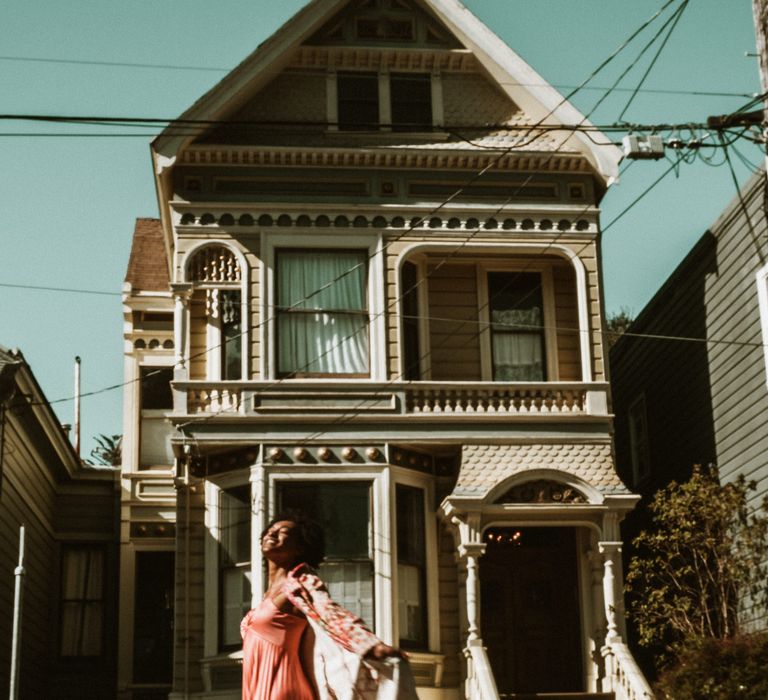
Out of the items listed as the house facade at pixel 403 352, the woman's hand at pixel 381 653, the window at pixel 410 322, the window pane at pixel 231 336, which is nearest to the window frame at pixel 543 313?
the house facade at pixel 403 352

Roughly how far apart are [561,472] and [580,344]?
2093mm

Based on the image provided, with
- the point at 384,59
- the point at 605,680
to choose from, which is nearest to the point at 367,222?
the point at 384,59

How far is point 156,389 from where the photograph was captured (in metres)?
24.7

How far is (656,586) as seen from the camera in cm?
2173

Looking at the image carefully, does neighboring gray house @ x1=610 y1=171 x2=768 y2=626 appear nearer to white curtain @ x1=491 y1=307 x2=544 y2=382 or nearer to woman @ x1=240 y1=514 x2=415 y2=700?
white curtain @ x1=491 y1=307 x2=544 y2=382

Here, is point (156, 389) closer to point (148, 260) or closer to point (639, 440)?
point (148, 260)

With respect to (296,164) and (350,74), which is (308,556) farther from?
(350,74)

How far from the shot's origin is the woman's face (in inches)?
290

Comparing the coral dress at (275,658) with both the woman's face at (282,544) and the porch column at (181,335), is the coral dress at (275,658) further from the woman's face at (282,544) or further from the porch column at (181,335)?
the porch column at (181,335)

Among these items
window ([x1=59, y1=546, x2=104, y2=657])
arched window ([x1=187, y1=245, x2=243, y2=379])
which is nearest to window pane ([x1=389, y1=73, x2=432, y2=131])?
arched window ([x1=187, y1=245, x2=243, y2=379])

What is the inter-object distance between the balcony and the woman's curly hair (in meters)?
11.4

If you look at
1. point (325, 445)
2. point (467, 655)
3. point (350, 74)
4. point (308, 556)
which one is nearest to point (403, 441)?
point (325, 445)

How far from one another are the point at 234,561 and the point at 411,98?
23.5 feet

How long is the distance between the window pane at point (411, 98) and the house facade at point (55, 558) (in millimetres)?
6601
